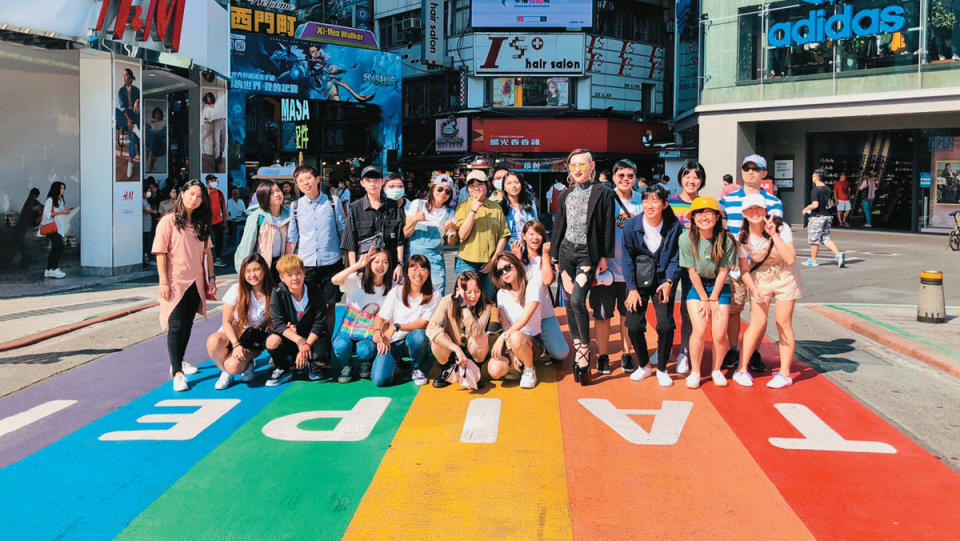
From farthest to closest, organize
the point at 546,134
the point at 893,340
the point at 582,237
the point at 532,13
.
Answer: the point at 532,13 → the point at 546,134 → the point at 893,340 → the point at 582,237

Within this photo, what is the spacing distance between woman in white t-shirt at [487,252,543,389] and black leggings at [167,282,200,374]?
2712mm

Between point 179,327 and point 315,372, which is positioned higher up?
point 179,327

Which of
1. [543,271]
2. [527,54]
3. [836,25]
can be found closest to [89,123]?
[543,271]

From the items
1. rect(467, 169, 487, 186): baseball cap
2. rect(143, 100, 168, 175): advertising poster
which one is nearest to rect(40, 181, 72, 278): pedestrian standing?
rect(143, 100, 168, 175): advertising poster

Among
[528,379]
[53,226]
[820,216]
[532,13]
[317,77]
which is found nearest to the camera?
[528,379]

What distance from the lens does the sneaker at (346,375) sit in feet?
23.9

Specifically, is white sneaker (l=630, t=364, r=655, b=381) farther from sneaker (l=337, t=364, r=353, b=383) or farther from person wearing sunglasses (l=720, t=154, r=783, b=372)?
sneaker (l=337, t=364, r=353, b=383)

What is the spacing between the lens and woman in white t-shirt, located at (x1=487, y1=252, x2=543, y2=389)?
23.1 ft

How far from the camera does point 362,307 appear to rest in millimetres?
7508

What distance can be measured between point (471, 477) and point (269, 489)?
1.18 metres

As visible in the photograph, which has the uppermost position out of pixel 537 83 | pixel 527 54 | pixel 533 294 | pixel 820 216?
pixel 527 54

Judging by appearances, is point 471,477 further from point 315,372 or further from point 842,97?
point 842,97

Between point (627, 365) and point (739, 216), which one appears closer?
point (739, 216)

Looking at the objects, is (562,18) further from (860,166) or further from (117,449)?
(117,449)
